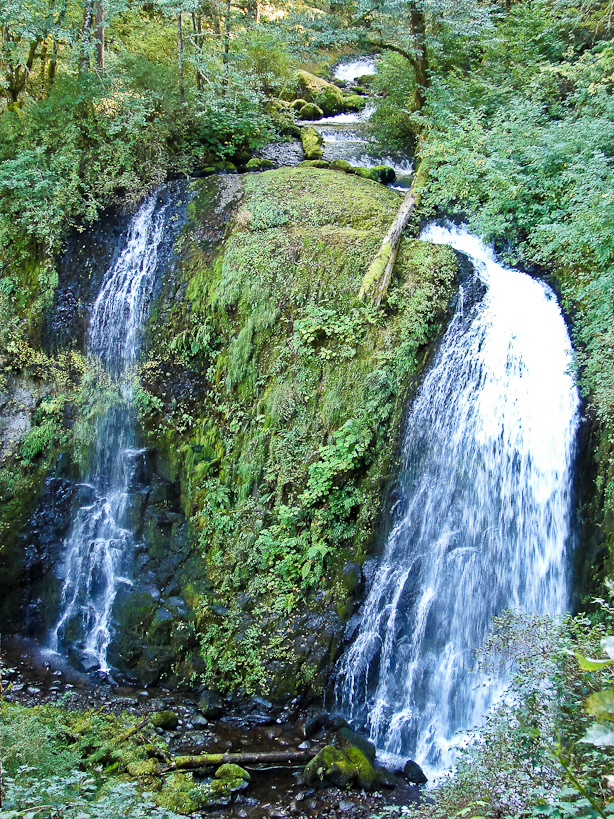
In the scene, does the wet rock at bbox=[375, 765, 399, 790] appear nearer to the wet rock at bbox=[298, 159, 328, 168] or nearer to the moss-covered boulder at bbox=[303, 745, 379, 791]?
the moss-covered boulder at bbox=[303, 745, 379, 791]

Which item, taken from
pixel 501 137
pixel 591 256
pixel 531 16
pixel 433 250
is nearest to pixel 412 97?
pixel 531 16

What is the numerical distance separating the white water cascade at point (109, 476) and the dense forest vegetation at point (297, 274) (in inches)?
14.7

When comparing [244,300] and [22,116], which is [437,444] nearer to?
[244,300]

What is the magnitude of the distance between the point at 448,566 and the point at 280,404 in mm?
3108

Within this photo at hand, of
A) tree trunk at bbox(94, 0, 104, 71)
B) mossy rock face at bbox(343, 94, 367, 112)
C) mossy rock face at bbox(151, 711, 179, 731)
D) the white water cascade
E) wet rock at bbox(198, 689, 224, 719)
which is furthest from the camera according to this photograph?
mossy rock face at bbox(343, 94, 367, 112)

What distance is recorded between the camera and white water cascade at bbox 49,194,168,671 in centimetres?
908

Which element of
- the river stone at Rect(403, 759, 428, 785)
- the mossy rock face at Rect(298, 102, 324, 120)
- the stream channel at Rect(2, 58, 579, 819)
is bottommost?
the river stone at Rect(403, 759, 428, 785)

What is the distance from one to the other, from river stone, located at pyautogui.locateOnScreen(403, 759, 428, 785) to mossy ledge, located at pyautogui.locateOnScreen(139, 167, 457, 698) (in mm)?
1423

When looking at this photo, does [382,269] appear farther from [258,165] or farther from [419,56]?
[419,56]

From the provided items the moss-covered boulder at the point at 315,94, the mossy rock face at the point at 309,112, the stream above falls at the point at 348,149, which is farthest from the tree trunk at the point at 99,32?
the moss-covered boulder at the point at 315,94

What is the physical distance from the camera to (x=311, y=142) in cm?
1336

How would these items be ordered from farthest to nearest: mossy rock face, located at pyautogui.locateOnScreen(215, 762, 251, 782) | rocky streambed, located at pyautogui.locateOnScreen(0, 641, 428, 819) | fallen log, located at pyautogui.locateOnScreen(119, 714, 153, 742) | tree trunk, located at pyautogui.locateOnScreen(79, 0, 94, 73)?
tree trunk, located at pyautogui.locateOnScreen(79, 0, 94, 73) < fallen log, located at pyautogui.locateOnScreen(119, 714, 153, 742) < mossy rock face, located at pyautogui.locateOnScreen(215, 762, 251, 782) < rocky streambed, located at pyautogui.locateOnScreen(0, 641, 428, 819)

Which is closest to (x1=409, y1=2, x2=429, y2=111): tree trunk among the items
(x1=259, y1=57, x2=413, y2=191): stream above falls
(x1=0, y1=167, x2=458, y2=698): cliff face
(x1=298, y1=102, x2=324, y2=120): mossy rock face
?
(x1=259, y1=57, x2=413, y2=191): stream above falls

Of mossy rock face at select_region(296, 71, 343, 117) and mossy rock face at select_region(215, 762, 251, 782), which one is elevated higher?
mossy rock face at select_region(296, 71, 343, 117)
